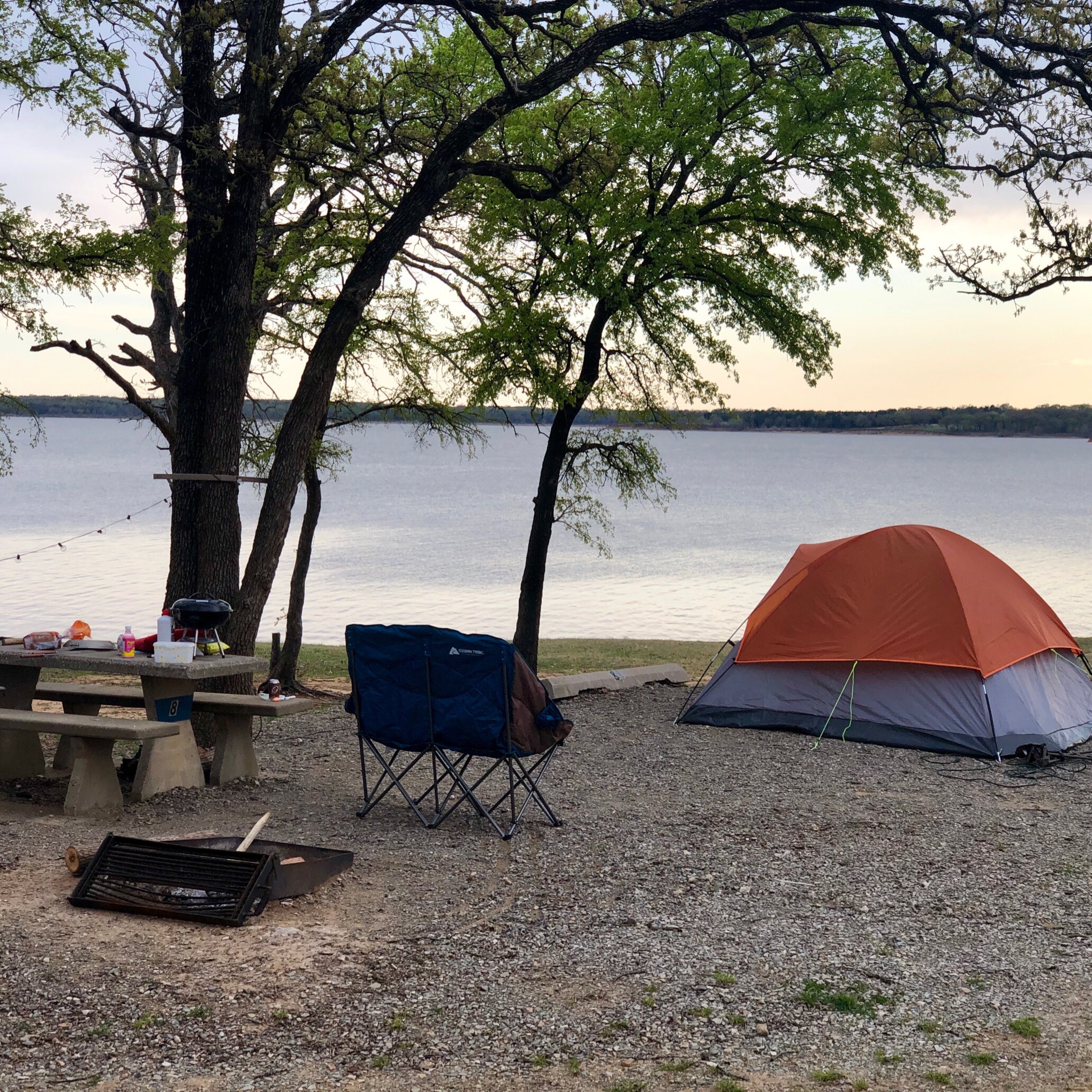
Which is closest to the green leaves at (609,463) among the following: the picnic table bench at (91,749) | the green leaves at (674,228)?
the green leaves at (674,228)

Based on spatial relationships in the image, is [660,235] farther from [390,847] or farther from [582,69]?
[390,847]

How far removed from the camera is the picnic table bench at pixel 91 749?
5859mm

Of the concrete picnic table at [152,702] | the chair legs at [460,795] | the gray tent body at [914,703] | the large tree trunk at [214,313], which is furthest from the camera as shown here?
the gray tent body at [914,703]

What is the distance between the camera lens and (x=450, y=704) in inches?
236

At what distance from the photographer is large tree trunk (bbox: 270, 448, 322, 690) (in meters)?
14.0

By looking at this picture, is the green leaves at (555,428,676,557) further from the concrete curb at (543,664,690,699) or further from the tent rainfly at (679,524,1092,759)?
the tent rainfly at (679,524,1092,759)

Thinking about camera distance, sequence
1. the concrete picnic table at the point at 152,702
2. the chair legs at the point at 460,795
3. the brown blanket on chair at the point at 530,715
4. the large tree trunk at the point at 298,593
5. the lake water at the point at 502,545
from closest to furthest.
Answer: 1. the brown blanket on chair at the point at 530,715
2. the chair legs at the point at 460,795
3. the concrete picnic table at the point at 152,702
4. the large tree trunk at the point at 298,593
5. the lake water at the point at 502,545

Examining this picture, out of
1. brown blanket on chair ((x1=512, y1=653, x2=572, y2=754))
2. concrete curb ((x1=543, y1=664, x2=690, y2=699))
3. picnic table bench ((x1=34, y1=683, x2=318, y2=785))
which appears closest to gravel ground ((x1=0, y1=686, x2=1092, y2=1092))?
picnic table bench ((x1=34, y1=683, x2=318, y2=785))

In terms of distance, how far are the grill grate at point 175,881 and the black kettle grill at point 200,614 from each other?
6.55 feet

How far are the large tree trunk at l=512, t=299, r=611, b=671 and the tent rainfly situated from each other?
3.87m

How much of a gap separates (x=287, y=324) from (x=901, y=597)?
8.08 m

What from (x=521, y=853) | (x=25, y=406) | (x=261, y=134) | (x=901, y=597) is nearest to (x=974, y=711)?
(x=901, y=597)

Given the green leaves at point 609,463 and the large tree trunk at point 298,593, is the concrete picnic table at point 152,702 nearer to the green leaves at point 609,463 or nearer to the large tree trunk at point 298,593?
the large tree trunk at point 298,593

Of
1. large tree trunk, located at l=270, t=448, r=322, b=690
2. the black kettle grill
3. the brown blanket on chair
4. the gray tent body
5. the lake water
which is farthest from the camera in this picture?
A: the lake water
